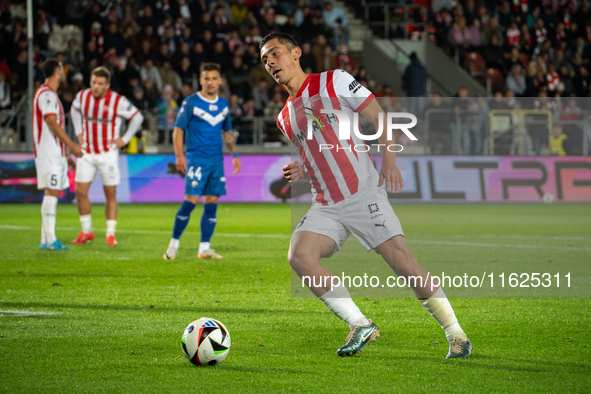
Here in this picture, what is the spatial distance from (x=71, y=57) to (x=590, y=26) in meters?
15.2

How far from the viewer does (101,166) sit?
949 centimetres

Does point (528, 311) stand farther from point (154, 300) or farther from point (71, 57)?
point (71, 57)

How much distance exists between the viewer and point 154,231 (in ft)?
36.5

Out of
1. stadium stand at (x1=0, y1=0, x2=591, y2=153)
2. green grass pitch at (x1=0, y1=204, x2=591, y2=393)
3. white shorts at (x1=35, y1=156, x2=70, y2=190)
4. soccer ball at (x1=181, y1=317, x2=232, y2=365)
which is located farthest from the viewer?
stadium stand at (x1=0, y1=0, x2=591, y2=153)

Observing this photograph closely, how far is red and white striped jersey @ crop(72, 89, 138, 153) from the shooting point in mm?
9398

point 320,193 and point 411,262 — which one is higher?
point 320,193

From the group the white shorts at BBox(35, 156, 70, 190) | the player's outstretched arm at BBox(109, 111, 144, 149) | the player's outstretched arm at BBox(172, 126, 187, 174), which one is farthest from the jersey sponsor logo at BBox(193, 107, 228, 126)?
the white shorts at BBox(35, 156, 70, 190)

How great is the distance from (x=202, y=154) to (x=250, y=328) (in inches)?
150

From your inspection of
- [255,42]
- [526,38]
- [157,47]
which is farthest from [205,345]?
[526,38]

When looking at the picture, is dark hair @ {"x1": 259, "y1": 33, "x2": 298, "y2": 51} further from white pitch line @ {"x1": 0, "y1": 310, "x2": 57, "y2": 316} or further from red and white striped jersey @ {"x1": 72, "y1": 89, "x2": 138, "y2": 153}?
red and white striped jersey @ {"x1": 72, "y1": 89, "x2": 138, "y2": 153}

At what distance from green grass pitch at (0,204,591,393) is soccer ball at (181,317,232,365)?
0.07 meters

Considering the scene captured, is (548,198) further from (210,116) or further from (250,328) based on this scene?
(250,328)

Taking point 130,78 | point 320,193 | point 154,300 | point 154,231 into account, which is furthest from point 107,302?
point 130,78

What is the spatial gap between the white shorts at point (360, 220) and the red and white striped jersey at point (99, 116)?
563 cm
